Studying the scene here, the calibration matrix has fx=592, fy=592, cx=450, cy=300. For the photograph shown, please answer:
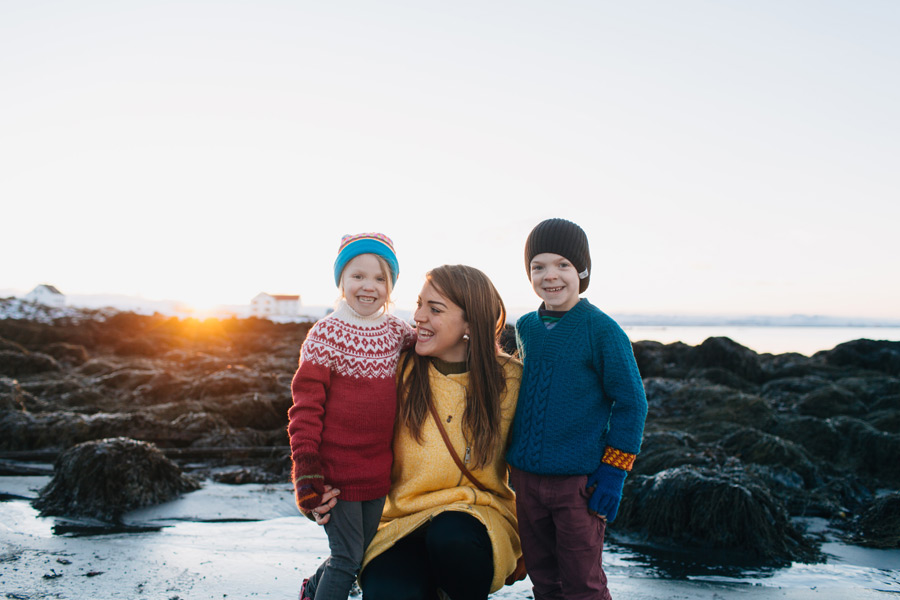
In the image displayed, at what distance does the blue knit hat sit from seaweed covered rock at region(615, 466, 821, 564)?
8.94 ft

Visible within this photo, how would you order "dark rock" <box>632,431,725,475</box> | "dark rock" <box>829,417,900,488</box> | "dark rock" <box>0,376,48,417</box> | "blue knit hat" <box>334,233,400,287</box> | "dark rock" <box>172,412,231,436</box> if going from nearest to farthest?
"blue knit hat" <box>334,233,400,287</box> → "dark rock" <box>632,431,725,475</box> → "dark rock" <box>829,417,900,488</box> → "dark rock" <box>172,412,231,436</box> → "dark rock" <box>0,376,48,417</box>

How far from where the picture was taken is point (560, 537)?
8.27 feet

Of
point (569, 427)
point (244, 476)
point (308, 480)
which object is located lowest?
point (244, 476)

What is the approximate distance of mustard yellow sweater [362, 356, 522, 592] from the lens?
2.57m

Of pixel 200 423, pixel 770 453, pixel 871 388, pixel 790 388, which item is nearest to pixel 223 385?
A: pixel 200 423

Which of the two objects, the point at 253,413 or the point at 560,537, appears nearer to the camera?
the point at 560,537

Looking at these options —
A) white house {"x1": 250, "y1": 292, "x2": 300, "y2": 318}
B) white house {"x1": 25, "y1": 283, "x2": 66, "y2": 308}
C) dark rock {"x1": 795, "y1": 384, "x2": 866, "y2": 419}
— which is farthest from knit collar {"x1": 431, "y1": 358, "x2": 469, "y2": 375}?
white house {"x1": 250, "y1": 292, "x2": 300, "y2": 318}

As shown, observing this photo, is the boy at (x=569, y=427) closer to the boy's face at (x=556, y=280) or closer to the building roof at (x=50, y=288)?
the boy's face at (x=556, y=280)

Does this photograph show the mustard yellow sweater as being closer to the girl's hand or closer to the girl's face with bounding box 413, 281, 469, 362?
the girl's face with bounding box 413, 281, 469, 362

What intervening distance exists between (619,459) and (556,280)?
843 millimetres

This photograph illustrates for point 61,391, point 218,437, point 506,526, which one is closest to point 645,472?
point 506,526


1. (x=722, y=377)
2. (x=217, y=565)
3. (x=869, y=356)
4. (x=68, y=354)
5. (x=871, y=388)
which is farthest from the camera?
(x=869, y=356)

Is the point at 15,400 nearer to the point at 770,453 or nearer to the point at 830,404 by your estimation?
the point at 770,453

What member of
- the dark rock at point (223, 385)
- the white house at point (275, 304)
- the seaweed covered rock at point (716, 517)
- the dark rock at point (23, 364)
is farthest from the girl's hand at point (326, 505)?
the white house at point (275, 304)
